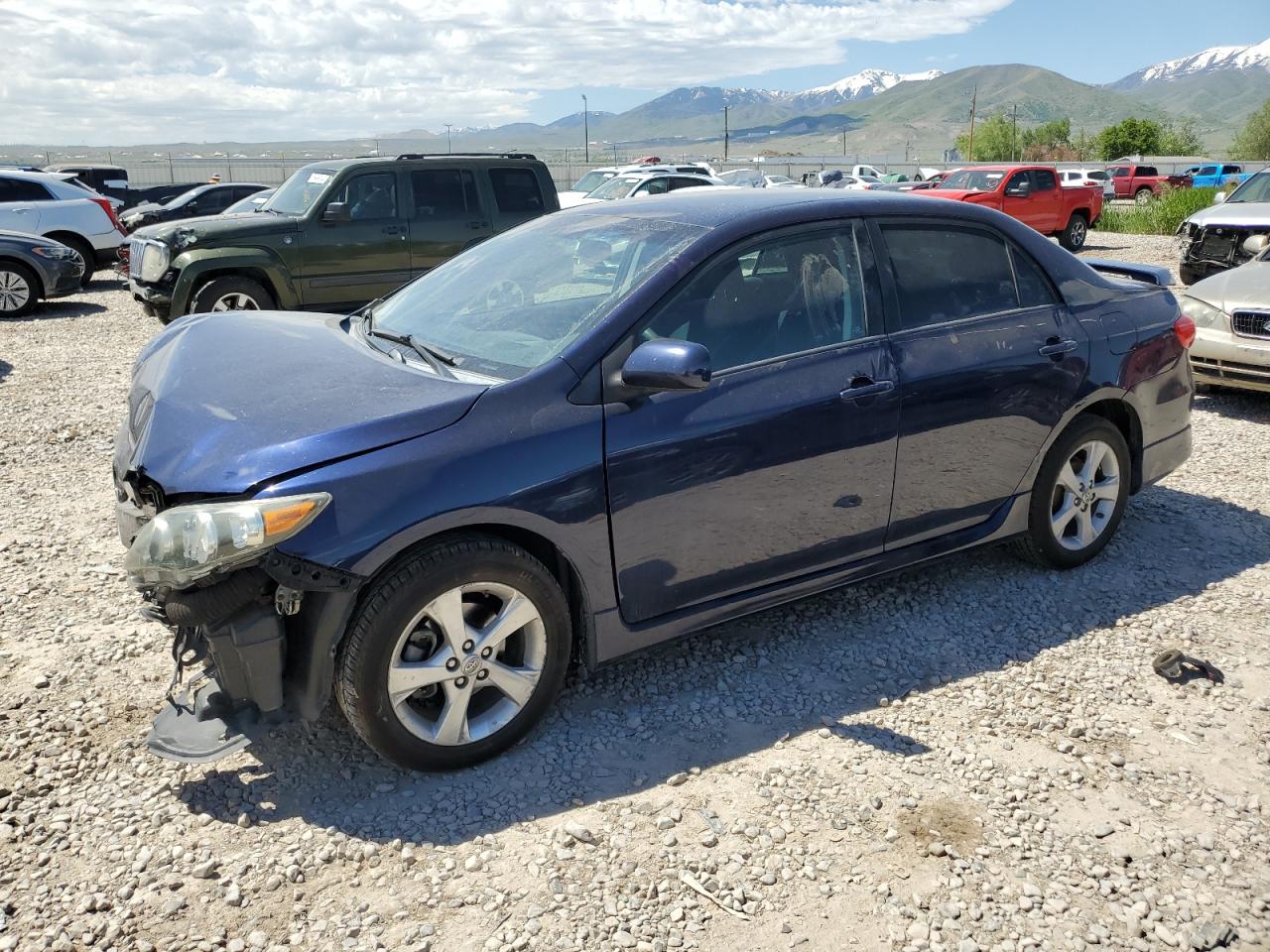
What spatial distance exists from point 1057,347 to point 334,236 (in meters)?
7.98

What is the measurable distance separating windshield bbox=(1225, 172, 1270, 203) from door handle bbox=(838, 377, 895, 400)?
1202 centimetres

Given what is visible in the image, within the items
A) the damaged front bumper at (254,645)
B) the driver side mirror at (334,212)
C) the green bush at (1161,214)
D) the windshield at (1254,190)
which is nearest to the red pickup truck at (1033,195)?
the green bush at (1161,214)

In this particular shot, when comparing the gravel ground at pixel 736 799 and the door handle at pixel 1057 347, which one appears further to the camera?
the door handle at pixel 1057 347

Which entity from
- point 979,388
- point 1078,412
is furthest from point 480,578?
point 1078,412

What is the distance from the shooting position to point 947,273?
4.17m

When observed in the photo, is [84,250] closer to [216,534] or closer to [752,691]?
[216,534]

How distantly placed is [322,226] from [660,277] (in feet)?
25.7

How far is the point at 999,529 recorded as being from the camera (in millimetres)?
4426

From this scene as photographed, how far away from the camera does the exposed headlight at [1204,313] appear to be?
7570 mm

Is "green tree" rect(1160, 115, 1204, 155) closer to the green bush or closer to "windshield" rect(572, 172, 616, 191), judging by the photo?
the green bush

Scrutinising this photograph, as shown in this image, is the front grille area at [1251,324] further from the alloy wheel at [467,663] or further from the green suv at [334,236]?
the green suv at [334,236]

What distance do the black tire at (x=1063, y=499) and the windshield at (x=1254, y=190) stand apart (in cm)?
1063

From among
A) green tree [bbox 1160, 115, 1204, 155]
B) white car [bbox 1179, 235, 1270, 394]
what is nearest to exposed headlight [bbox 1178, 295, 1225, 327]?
white car [bbox 1179, 235, 1270, 394]

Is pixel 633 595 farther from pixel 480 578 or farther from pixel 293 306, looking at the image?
pixel 293 306
